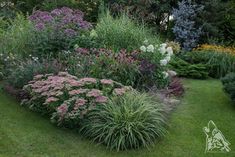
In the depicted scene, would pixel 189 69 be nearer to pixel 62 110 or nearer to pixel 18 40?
pixel 18 40

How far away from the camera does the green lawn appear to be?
5840 mm

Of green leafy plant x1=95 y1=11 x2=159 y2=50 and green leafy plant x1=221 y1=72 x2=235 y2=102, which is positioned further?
green leafy plant x1=95 y1=11 x2=159 y2=50

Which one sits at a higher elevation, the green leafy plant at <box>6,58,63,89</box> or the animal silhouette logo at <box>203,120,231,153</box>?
the green leafy plant at <box>6,58,63,89</box>

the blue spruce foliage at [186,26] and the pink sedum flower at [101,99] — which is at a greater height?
the blue spruce foliage at [186,26]

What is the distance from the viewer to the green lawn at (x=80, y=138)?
230 inches

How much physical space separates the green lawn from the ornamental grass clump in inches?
5.2

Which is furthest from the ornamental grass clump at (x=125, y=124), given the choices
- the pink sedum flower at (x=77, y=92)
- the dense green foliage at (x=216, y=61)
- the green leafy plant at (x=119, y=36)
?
the dense green foliage at (x=216, y=61)

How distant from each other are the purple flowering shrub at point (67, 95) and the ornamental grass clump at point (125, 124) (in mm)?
144

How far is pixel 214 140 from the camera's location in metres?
6.43

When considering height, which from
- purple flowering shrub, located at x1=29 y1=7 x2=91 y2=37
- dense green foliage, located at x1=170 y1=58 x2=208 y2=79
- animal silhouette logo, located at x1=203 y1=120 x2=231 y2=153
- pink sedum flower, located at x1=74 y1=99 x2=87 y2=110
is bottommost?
animal silhouette logo, located at x1=203 y1=120 x2=231 y2=153

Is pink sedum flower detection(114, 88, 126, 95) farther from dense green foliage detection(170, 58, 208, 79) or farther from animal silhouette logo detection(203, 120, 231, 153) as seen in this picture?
dense green foliage detection(170, 58, 208, 79)

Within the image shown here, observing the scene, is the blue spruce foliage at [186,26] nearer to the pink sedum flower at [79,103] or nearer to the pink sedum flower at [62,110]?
the pink sedum flower at [79,103]

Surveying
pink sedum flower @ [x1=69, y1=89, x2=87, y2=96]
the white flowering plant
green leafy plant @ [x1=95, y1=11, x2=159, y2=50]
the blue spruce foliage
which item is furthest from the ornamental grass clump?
the blue spruce foliage

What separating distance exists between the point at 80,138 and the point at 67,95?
78 centimetres
